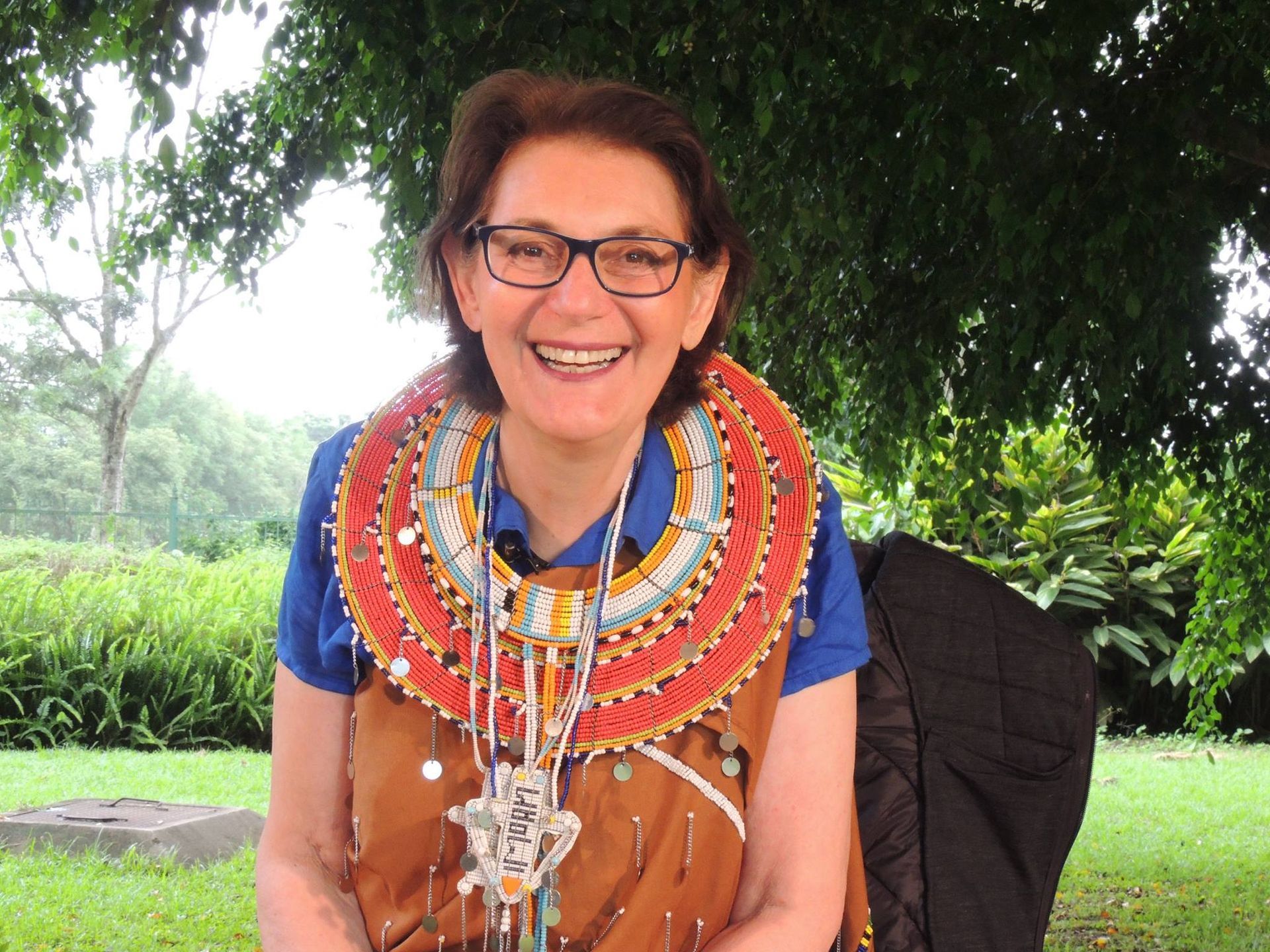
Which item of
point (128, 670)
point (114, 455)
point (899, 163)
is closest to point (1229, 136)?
point (899, 163)

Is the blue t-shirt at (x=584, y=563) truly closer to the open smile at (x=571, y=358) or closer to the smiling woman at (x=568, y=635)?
the smiling woman at (x=568, y=635)

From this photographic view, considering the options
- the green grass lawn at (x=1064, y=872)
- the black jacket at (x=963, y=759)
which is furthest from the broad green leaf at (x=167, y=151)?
the green grass lawn at (x=1064, y=872)

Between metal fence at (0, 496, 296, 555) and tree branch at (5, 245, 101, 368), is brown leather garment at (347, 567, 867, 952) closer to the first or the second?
metal fence at (0, 496, 296, 555)

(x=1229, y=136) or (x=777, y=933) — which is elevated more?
(x=1229, y=136)

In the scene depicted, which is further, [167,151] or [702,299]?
[167,151]

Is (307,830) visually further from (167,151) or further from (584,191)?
(167,151)

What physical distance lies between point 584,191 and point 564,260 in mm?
83

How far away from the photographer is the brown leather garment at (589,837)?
1.47 m

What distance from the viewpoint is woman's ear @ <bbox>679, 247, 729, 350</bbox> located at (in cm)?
158

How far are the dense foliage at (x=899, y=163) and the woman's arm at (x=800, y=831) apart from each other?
138 cm

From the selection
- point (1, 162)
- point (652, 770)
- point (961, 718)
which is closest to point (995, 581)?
point (961, 718)

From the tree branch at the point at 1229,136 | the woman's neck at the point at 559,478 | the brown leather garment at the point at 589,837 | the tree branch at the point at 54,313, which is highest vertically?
the tree branch at the point at 54,313

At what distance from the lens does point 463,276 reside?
1.55m

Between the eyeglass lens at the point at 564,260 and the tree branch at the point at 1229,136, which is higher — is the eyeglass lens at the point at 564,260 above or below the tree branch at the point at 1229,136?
below
